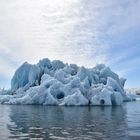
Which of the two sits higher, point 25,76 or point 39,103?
point 25,76

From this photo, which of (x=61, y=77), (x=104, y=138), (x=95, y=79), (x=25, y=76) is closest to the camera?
(x=104, y=138)

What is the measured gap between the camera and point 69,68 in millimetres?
70938

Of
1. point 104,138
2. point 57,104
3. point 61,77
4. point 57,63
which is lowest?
point 104,138

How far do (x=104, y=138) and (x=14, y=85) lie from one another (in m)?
59.2

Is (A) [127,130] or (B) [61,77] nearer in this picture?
(A) [127,130]

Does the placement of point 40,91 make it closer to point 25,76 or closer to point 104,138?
point 25,76

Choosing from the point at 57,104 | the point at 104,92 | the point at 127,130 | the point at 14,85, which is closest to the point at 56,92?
the point at 57,104

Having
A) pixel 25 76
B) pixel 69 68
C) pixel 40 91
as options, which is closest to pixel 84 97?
pixel 40 91

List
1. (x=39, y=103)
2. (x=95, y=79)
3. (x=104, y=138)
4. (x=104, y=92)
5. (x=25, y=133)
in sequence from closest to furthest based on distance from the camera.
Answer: (x=104, y=138)
(x=25, y=133)
(x=104, y=92)
(x=39, y=103)
(x=95, y=79)

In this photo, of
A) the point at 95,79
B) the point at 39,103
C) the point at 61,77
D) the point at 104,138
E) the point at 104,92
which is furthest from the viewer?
the point at 95,79

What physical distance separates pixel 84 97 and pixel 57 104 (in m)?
5.23

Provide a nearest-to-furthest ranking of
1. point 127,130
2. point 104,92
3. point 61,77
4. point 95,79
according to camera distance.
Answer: point 127,130
point 104,92
point 61,77
point 95,79

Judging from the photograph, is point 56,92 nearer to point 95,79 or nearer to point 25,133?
point 95,79

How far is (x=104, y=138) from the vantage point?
1720cm
